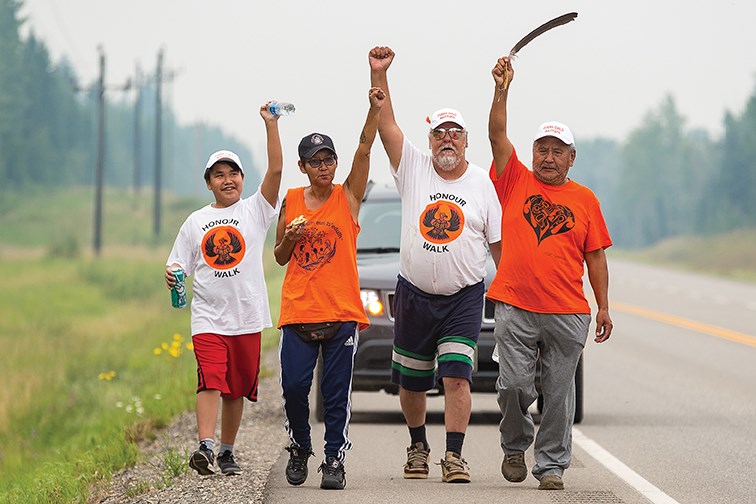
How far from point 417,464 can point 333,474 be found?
0.62 metres

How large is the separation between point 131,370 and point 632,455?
11981 millimetres

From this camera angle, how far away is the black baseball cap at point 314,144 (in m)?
8.13

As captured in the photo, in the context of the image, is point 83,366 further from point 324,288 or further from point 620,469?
point 324,288

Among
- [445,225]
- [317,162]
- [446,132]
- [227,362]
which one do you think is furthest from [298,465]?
[446,132]

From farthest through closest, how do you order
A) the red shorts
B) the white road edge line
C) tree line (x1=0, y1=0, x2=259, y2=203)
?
tree line (x1=0, y1=0, x2=259, y2=203), the red shorts, the white road edge line

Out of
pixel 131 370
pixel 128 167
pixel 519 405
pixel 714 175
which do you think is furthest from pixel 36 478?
pixel 128 167

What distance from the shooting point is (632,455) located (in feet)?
32.7

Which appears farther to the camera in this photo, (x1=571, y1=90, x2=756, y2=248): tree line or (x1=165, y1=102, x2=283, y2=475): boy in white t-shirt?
(x1=571, y1=90, x2=756, y2=248): tree line

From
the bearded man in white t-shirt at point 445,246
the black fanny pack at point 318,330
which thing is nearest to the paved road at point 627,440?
Result: the bearded man in white t-shirt at point 445,246

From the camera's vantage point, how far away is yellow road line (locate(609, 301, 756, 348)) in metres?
21.7

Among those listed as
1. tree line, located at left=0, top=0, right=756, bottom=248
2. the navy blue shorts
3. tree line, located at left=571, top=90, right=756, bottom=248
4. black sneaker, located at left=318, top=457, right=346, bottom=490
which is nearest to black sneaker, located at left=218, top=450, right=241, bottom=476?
black sneaker, located at left=318, top=457, right=346, bottom=490

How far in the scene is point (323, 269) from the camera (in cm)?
808

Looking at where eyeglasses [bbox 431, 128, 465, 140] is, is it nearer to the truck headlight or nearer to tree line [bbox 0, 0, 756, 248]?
the truck headlight

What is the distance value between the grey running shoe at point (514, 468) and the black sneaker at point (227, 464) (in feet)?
4.97
